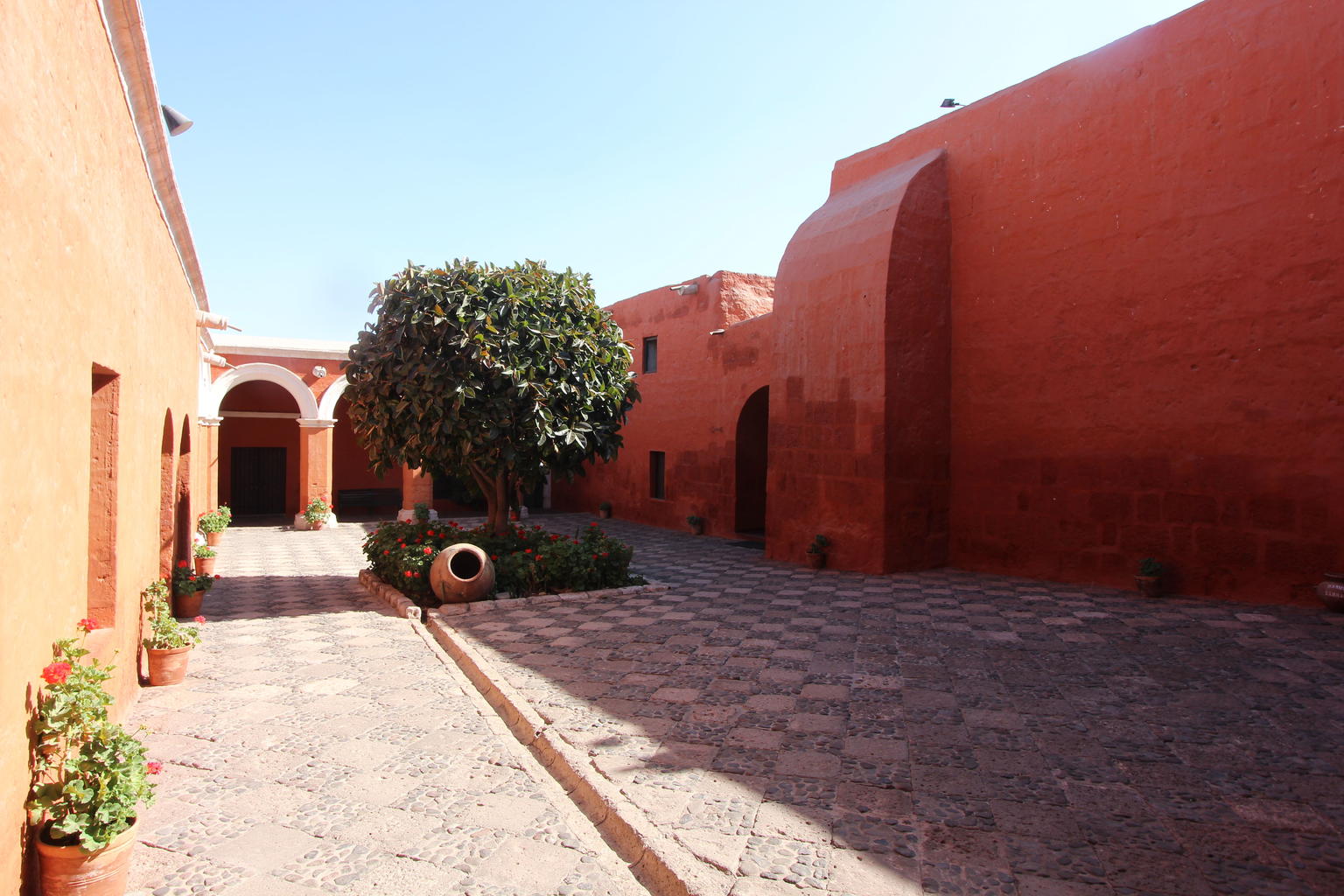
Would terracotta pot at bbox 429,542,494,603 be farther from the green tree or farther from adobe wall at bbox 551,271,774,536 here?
adobe wall at bbox 551,271,774,536

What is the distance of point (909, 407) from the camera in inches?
363

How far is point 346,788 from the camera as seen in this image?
12.2ft

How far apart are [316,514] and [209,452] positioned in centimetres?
235

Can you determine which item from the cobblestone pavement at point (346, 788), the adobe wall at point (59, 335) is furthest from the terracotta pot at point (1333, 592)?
the adobe wall at point (59, 335)

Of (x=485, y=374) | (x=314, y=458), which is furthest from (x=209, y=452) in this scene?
(x=485, y=374)

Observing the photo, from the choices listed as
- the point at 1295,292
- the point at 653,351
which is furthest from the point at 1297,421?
the point at 653,351

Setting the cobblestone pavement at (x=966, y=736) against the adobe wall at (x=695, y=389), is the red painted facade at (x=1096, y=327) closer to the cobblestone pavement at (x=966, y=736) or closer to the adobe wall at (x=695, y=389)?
the cobblestone pavement at (x=966, y=736)

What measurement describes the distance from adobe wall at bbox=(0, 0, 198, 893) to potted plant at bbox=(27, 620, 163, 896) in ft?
0.29

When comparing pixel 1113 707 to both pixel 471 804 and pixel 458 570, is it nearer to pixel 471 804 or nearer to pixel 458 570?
pixel 471 804

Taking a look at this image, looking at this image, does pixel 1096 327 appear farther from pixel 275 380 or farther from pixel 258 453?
pixel 258 453

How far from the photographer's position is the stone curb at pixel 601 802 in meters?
→ 2.88

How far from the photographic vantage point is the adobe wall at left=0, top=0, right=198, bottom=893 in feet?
7.63

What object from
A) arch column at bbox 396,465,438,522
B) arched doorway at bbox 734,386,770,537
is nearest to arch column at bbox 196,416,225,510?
arch column at bbox 396,465,438,522

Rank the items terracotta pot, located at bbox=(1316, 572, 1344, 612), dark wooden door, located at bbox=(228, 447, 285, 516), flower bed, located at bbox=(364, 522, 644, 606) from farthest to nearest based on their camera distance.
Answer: dark wooden door, located at bbox=(228, 447, 285, 516) < flower bed, located at bbox=(364, 522, 644, 606) < terracotta pot, located at bbox=(1316, 572, 1344, 612)
